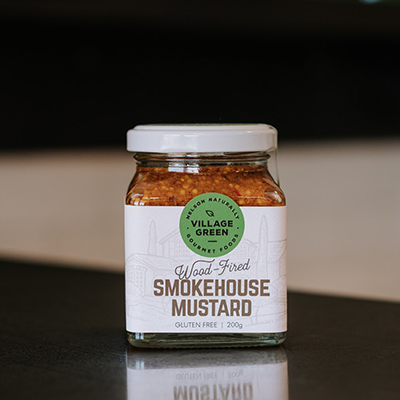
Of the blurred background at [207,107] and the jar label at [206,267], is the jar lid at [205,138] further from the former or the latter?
the blurred background at [207,107]

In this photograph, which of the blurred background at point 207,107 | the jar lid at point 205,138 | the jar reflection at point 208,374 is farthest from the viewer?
the blurred background at point 207,107

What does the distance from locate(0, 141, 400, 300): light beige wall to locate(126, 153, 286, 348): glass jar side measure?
869 millimetres

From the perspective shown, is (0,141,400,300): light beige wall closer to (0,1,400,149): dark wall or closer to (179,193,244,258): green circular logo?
(0,1,400,149): dark wall

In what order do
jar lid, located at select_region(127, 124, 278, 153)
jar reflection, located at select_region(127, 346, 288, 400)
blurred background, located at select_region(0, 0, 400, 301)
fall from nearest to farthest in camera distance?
jar reflection, located at select_region(127, 346, 288, 400) → jar lid, located at select_region(127, 124, 278, 153) → blurred background, located at select_region(0, 0, 400, 301)

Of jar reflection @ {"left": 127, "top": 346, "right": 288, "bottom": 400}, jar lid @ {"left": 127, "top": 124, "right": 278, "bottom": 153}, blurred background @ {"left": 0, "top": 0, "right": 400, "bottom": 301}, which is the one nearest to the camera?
jar reflection @ {"left": 127, "top": 346, "right": 288, "bottom": 400}

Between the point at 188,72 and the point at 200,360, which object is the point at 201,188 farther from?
the point at 188,72

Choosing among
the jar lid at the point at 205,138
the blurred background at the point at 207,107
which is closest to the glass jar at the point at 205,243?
the jar lid at the point at 205,138

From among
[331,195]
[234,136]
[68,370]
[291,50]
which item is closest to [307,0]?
[291,50]

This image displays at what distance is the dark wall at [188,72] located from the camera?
6.08 ft

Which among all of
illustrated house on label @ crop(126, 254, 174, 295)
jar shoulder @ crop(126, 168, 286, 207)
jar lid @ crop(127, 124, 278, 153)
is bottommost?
illustrated house on label @ crop(126, 254, 174, 295)

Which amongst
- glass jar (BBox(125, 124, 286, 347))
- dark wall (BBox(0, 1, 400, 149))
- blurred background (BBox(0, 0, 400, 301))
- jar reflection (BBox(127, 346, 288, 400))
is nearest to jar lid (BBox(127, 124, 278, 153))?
glass jar (BBox(125, 124, 286, 347))

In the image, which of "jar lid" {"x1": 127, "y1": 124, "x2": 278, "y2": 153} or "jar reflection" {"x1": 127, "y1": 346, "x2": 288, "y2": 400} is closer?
"jar reflection" {"x1": 127, "y1": 346, "x2": 288, "y2": 400}

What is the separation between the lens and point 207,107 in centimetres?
219

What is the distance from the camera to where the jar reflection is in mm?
585
